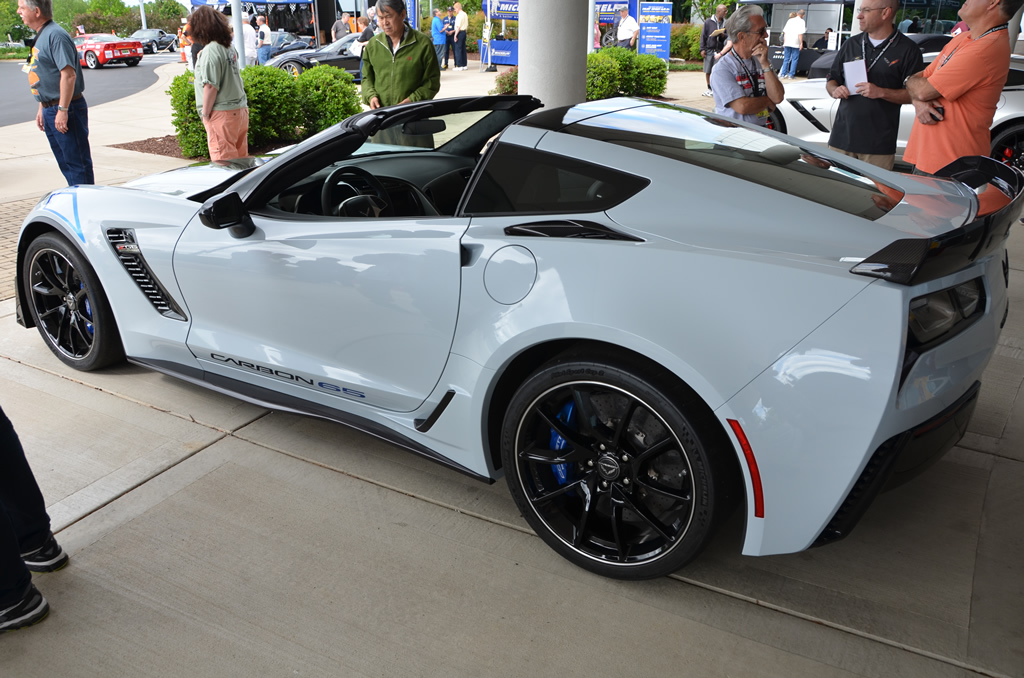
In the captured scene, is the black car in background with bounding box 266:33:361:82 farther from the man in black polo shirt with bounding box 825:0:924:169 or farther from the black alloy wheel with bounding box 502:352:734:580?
the black alloy wheel with bounding box 502:352:734:580

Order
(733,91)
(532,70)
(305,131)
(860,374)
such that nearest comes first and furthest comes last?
(860,374), (733,91), (532,70), (305,131)

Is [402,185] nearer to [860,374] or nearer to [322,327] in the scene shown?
[322,327]

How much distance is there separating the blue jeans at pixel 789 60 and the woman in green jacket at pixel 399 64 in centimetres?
1716

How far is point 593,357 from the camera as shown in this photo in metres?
2.41

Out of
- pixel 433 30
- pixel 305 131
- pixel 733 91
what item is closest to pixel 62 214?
pixel 733 91

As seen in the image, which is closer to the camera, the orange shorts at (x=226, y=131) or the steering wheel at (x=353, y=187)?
the steering wheel at (x=353, y=187)

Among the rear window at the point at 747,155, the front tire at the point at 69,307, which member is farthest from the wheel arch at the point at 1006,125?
the front tire at the point at 69,307

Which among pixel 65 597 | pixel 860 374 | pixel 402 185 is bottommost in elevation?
pixel 65 597

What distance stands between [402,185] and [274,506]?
139 centimetres

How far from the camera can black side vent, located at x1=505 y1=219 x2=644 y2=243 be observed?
2.37 m

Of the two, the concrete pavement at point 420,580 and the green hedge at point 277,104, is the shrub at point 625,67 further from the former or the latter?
the concrete pavement at point 420,580

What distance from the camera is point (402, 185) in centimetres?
346

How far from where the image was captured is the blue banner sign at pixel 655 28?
74.0 ft

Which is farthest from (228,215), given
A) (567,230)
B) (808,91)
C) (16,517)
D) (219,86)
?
(808,91)
